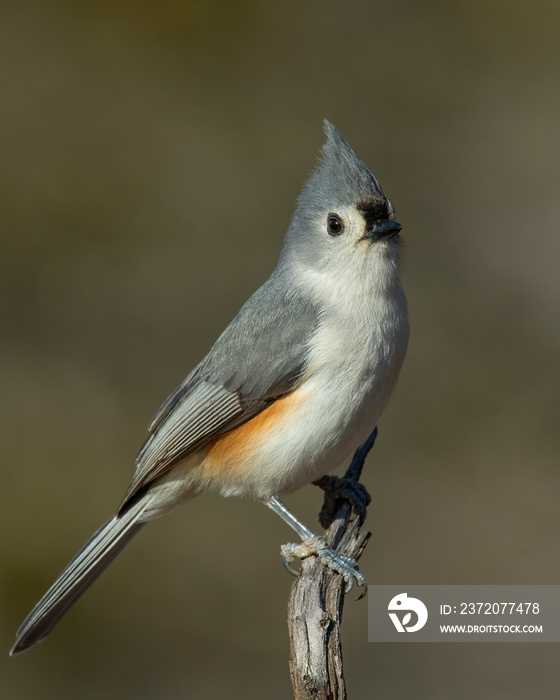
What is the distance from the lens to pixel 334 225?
3.18 metres

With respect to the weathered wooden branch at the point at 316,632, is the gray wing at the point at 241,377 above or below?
above

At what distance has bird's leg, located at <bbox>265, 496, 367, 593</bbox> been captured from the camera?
3064 millimetres

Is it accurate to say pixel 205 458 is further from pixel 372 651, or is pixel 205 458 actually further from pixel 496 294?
pixel 496 294

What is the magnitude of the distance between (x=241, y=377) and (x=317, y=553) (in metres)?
0.77

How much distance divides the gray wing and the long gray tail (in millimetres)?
115

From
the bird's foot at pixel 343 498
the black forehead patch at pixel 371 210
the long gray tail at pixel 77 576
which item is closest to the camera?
the black forehead patch at pixel 371 210

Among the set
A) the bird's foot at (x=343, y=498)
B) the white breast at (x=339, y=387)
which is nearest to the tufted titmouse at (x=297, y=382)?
the white breast at (x=339, y=387)

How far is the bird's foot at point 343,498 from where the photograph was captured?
3.55m

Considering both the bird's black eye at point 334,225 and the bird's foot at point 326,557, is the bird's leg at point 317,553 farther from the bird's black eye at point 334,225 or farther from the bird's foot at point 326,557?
the bird's black eye at point 334,225

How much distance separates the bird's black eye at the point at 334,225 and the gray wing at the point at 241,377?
30 centimetres

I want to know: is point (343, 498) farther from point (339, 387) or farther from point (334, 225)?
point (334, 225)

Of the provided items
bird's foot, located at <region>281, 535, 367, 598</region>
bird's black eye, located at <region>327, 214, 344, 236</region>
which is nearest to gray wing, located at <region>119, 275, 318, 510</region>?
bird's black eye, located at <region>327, 214, 344, 236</region>

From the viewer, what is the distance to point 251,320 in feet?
10.8

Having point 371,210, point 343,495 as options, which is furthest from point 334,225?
point 343,495
